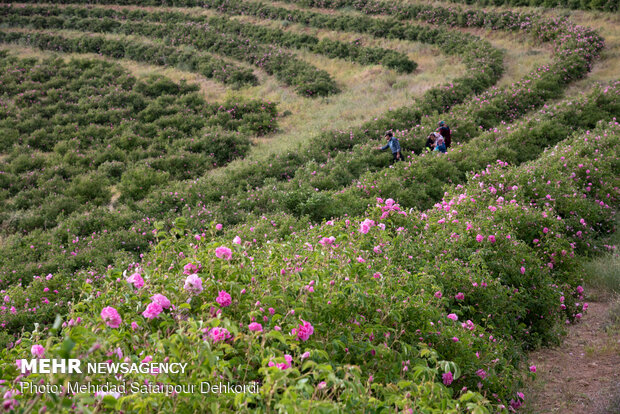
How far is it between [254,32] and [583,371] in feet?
89.2

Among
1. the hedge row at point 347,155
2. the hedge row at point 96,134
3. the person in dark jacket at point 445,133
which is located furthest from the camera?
the person in dark jacket at point 445,133

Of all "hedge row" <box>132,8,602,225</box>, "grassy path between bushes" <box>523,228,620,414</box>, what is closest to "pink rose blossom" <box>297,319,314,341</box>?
"grassy path between bushes" <box>523,228,620,414</box>

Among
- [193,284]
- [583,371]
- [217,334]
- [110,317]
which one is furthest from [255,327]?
[583,371]

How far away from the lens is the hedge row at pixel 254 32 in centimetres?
2344

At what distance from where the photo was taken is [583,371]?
5047 mm

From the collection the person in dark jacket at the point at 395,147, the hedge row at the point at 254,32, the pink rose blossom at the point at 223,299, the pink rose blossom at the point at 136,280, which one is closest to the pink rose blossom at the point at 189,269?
the pink rose blossom at the point at 136,280

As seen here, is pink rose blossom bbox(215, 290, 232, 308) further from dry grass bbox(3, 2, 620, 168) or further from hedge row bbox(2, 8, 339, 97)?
hedge row bbox(2, 8, 339, 97)

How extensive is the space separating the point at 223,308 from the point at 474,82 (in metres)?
17.7

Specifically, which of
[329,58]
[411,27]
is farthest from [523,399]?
[411,27]

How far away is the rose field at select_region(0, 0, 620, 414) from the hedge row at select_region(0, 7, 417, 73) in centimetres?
20

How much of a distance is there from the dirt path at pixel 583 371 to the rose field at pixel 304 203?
86 mm

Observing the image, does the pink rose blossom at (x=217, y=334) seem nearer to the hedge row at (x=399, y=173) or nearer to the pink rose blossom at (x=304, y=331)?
the pink rose blossom at (x=304, y=331)

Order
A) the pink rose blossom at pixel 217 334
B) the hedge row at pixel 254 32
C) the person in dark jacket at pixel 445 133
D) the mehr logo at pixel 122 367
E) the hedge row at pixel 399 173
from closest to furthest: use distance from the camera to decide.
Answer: the mehr logo at pixel 122 367, the pink rose blossom at pixel 217 334, the hedge row at pixel 399 173, the person in dark jacket at pixel 445 133, the hedge row at pixel 254 32

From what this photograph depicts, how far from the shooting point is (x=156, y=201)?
1113cm
